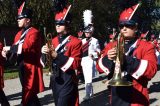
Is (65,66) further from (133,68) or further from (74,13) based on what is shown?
(74,13)

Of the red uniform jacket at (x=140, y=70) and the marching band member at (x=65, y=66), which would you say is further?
the marching band member at (x=65, y=66)

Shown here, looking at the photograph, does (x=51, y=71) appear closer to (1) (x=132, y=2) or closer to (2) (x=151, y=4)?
(1) (x=132, y=2)

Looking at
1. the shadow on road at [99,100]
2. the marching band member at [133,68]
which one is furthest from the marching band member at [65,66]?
the shadow on road at [99,100]

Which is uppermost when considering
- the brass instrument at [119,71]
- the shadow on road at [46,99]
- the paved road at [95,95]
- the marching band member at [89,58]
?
the brass instrument at [119,71]

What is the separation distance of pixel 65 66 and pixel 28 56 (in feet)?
4.98

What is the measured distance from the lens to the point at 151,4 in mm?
46844

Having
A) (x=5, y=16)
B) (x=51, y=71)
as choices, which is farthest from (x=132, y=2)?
(x=5, y=16)

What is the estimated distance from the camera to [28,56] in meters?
7.57

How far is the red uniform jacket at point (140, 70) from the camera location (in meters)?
4.61

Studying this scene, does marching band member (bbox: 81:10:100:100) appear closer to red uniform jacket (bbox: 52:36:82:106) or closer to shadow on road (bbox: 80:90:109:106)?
shadow on road (bbox: 80:90:109:106)

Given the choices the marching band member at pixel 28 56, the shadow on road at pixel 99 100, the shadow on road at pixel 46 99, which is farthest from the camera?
the shadow on road at pixel 46 99

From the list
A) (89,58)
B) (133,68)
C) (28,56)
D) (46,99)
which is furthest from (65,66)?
(46,99)

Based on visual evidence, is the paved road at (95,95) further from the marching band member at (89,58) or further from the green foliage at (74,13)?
the green foliage at (74,13)

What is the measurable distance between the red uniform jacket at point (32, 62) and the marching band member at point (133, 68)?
269cm
